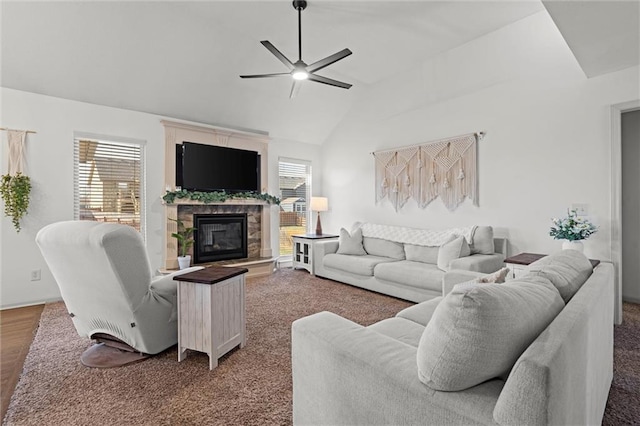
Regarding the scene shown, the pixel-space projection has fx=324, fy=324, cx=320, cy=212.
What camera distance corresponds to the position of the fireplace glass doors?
16.8 feet

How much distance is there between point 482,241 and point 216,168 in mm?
4010

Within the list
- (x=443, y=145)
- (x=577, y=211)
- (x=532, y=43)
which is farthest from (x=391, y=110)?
(x=577, y=211)

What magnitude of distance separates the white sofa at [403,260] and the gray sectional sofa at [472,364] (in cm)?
222

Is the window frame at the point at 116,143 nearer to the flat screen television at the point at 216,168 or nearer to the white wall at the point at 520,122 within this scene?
the flat screen television at the point at 216,168

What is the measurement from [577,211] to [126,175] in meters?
5.64

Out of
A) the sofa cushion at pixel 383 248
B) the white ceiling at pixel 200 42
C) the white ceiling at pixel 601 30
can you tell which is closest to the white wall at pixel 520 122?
the white ceiling at pixel 200 42

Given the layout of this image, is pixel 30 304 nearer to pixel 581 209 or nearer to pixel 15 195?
pixel 15 195

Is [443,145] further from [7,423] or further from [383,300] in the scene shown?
[7,423]

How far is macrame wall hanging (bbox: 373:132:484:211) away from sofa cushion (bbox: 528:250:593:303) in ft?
8.68

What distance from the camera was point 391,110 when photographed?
5312 millimetres

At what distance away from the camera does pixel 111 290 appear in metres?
2.21

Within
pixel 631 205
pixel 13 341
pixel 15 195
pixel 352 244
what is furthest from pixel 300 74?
pixel 631 205

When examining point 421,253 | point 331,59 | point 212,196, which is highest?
point 331,59

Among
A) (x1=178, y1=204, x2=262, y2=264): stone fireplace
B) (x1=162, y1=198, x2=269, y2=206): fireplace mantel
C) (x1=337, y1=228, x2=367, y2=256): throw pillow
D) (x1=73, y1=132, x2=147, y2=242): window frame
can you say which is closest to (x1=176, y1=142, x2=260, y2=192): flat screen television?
→ (x1=162, y1=198, x2=269, y2=206): fireplace mantel
